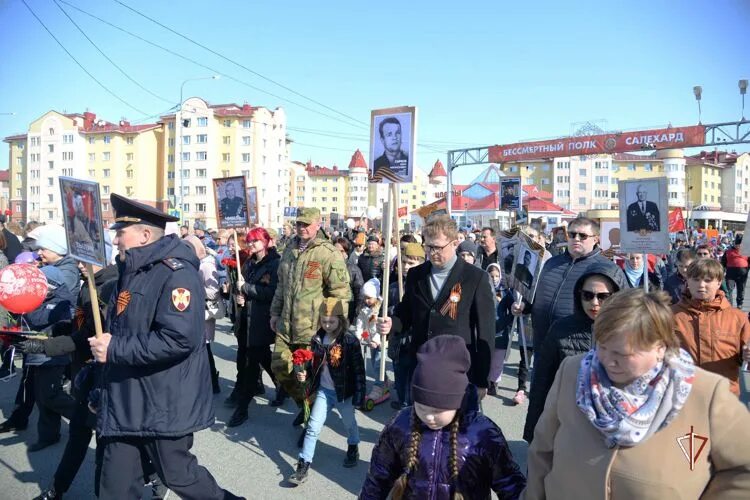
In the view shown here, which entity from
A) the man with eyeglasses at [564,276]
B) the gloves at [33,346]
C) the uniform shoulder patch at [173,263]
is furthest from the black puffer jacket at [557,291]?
the gloves at [33,346]

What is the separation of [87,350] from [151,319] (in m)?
1.30

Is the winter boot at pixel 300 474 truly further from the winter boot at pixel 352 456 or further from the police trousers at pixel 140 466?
the police trousers at pixel 140 466

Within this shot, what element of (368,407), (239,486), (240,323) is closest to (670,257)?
(368,407)

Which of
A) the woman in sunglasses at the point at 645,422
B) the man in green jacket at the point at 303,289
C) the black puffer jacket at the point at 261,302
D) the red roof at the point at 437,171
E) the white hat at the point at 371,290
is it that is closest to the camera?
the woman in sunglasses at the point at 645,422

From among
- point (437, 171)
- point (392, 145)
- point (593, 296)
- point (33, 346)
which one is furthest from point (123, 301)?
point (437, 171)

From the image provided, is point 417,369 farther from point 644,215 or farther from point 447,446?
point 644,215

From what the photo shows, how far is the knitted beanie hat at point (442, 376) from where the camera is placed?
238cm

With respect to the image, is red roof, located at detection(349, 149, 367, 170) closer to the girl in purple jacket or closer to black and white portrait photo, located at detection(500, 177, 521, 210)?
black and white portrait photo, located at detection(500, 177, 521, 210)

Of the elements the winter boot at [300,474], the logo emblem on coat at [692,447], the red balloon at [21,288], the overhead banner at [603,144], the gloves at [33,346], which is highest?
the overhead banner at [603,144]

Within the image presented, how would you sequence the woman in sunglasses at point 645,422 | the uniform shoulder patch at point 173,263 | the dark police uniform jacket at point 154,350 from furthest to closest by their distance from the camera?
the uniform shoulder patch at point 173,263, the dark police uniform jacket at point 154,350, the woman in sunglasses at point 645,422

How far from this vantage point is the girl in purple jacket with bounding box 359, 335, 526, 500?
7.80 feet

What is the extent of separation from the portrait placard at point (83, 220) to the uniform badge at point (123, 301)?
12.5 inches

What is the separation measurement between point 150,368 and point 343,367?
6.55 ft

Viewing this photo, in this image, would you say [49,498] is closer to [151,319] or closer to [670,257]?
[151,319]
